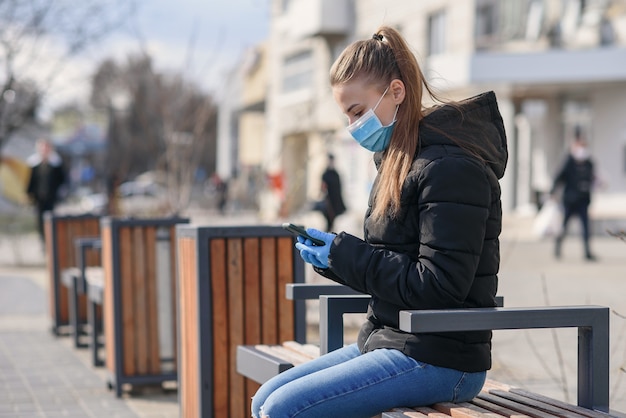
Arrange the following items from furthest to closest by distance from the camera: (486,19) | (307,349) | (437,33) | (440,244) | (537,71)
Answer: (437,33) → (486,19) → (537,71) → (307,349) → (440,244)

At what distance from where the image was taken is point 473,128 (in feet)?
10.9

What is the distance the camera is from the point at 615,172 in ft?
90.9

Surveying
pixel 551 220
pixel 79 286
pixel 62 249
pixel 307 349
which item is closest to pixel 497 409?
pixel 307 349

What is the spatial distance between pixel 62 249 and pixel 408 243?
7.07 metres

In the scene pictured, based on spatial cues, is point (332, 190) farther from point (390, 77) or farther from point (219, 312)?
point (390, 77)

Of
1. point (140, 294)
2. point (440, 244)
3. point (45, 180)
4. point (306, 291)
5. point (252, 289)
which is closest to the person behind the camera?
point (440, 244)

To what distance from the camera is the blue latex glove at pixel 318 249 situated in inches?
131

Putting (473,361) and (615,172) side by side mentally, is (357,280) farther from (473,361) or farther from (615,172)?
(615,172)

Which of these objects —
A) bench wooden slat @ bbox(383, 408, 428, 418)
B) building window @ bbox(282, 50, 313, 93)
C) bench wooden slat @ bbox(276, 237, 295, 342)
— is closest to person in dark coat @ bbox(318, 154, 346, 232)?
bench wooden slat @ bbox(276, 237, 295, 342)

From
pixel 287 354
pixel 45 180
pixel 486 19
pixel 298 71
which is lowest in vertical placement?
pixel 287 354

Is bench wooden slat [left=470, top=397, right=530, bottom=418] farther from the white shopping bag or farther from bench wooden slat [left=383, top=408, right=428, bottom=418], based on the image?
the white shopping bag

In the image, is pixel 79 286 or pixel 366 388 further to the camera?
pixel 79 286

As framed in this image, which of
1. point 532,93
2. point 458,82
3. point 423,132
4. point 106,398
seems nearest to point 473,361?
point 423,132

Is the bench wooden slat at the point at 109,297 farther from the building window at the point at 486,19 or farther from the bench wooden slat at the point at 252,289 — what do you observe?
the building window at the point at 486,19
